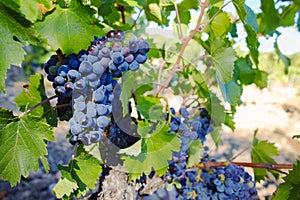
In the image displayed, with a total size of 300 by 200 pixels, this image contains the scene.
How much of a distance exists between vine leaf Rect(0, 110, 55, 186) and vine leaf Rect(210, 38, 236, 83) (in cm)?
49

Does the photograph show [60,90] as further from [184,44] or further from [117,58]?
[184,44]

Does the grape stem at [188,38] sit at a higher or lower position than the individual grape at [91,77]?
higher

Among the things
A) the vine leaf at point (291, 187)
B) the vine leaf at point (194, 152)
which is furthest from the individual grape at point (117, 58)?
the vine leaf at point (291, 187)

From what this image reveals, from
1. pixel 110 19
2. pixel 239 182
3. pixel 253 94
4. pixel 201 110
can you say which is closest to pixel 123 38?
pixel 110 19

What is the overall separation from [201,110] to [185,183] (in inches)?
11.8

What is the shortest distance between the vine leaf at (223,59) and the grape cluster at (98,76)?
24 centimetres

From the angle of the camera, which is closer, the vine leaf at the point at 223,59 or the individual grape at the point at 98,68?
the individual grape at the point at 98,68

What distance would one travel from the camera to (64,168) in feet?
3.11

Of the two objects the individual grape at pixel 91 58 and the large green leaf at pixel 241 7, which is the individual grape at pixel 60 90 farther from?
the large green leaf at pixel 241 7

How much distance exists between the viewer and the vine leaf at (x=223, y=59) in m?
0.97

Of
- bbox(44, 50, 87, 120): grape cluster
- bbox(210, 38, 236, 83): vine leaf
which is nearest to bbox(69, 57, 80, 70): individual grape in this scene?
bbox(44, 50, 87, 120): grape cluster

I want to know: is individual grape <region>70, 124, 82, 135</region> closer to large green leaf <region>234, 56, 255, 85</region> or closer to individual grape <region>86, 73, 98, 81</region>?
individual grape <region>86, 73, 98, 81</region>

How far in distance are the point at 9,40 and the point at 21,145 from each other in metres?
0.26

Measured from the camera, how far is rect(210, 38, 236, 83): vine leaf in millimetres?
968
